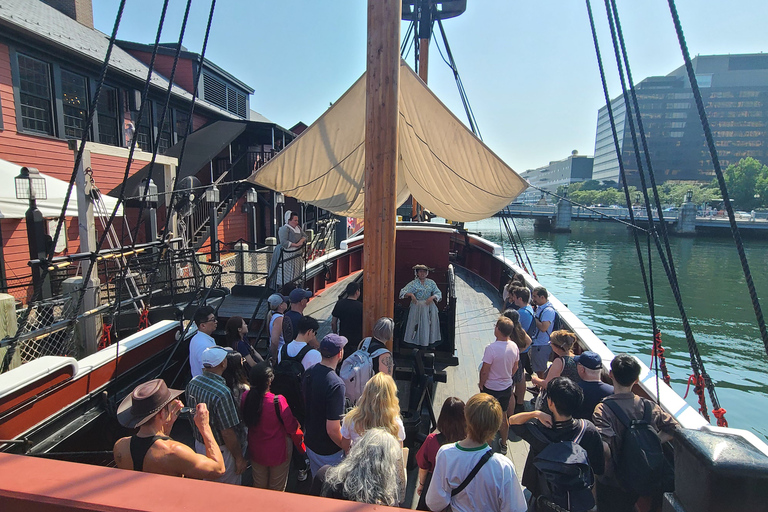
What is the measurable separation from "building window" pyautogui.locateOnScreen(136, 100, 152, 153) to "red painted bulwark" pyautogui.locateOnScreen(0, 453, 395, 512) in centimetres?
1627

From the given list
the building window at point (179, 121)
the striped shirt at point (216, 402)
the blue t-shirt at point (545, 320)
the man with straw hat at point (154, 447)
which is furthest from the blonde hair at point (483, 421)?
the building window at point (179, 121)

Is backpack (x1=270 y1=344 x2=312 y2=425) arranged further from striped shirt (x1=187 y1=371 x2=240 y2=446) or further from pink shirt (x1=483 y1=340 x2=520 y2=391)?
pink shirt (x1=483 y1=340 x2=520 y2=391)

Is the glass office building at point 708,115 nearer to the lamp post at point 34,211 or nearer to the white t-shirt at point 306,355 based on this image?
the lamp post at point 34,211

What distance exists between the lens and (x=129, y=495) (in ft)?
5.39

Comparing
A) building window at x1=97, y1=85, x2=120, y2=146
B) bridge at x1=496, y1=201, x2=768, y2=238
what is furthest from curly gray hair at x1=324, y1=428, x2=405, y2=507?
bridge at x1=496, y1=201, x2=768, y2=238

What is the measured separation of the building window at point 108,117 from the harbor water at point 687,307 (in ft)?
59.1

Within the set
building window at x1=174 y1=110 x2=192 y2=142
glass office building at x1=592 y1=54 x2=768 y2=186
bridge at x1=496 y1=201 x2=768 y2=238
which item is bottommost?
bridge at x1=496 y1=201 x2=768 y2=238

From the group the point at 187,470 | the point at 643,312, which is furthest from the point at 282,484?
the point at 643,312

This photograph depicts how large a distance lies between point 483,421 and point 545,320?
299 cm

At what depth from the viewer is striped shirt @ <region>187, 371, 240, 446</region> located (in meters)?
2.63

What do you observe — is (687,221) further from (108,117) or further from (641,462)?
(641,462)

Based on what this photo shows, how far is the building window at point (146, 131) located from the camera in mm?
15141

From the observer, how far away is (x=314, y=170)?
672cm

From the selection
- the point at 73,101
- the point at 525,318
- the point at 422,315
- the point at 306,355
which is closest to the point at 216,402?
the point at 306,355
